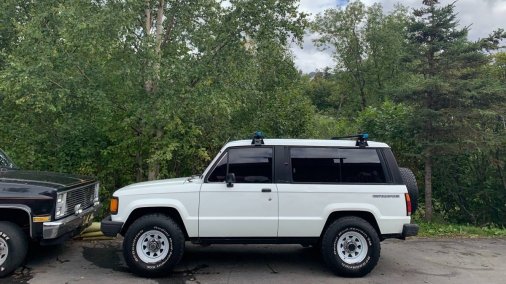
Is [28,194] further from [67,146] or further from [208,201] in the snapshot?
[67,146]

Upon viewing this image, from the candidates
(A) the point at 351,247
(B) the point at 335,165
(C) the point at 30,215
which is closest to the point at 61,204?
(C) the point at 30,215

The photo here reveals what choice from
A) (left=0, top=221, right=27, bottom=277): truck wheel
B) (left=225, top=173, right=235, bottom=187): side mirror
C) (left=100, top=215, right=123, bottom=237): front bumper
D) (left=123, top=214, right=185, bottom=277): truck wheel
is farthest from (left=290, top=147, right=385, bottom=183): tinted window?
(left=0, top=221, right=27, bottom=277): truck wheel

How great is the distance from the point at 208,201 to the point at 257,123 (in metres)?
4.55

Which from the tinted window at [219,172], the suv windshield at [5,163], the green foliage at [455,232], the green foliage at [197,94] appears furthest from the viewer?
the green foliage at [455,232]

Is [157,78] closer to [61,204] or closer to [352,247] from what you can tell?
[61,204]

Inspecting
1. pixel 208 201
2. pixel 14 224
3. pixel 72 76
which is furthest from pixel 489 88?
pixel 14 224

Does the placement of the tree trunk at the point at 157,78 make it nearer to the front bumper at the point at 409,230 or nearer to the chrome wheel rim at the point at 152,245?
the chrome wheel rim at the point at 152,245

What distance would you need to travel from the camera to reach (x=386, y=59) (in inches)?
1291

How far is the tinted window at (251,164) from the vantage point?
5953mm

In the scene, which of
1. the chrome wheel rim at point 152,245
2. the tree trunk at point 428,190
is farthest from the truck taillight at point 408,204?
the tree trunk at point 428,190

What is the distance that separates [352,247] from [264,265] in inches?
53.7

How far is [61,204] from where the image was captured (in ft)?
19.4

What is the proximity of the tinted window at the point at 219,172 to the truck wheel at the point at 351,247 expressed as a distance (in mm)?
1663

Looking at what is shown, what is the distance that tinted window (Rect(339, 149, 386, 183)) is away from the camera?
19.9 ft
